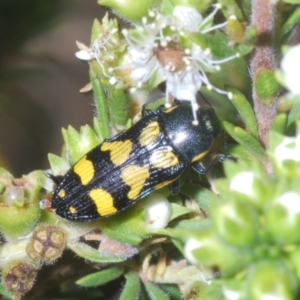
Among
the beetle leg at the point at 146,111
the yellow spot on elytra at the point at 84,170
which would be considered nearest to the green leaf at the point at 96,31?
the beetle leg at the point at 146,111

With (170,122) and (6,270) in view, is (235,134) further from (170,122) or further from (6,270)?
(6,270)

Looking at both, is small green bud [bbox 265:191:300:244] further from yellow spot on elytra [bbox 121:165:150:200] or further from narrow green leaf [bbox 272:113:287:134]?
yellow spot on elytra [bbox 121:165:150:200]

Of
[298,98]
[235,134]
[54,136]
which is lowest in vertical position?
[54,136]

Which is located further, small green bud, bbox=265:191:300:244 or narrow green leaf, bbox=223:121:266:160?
narrow green leaf, bbox=223:121:266:160

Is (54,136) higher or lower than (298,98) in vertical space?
lower

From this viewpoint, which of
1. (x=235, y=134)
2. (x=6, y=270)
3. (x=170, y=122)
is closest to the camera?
(x=235, y=134)

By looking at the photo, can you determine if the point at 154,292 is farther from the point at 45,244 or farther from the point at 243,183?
the point at 243,183

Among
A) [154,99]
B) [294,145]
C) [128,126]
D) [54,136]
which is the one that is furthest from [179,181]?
[54,136]

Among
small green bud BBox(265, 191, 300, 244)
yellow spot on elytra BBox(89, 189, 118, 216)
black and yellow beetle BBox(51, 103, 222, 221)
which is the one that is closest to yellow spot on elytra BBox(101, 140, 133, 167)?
black and yellow beetle BBox(51, 103, 222, 221)
